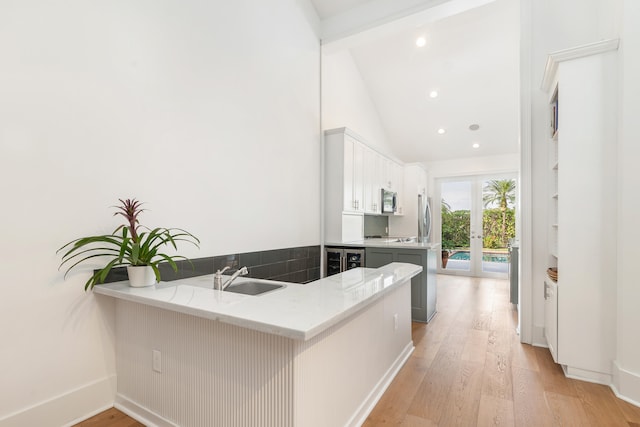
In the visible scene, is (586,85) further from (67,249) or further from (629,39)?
(67,249)

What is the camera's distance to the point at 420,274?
3.74 m

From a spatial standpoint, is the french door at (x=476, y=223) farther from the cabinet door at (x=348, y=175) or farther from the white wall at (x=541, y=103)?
the white wall at (x=541, y=103)

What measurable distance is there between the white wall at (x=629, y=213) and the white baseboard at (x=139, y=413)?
2897mm

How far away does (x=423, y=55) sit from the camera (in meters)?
4.91

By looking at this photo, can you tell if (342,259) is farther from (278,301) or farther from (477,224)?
(477,224)

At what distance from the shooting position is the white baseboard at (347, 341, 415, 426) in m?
1.83

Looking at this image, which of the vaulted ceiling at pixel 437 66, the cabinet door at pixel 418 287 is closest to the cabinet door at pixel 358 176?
the cabinet door at pixel 418 287

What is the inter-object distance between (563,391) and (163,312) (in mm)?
2733

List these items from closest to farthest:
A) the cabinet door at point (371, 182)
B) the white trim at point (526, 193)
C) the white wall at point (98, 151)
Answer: the white wall at point (98, 151)
the white trim at point (526, 193)
the cabinet door at point (371, 182)

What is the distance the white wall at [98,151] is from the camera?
168cm

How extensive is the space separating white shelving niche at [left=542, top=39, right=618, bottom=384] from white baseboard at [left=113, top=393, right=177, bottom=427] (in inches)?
112

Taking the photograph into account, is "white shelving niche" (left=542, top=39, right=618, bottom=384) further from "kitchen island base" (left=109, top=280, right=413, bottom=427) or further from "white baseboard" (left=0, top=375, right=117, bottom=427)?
"white baseboard" (left=0, top=375, right=117, bottom=427)

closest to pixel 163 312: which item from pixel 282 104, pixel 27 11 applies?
pixel 27 11

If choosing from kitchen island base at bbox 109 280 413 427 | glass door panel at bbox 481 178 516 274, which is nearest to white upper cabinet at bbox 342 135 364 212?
kitchen island base at bbox 109 280 413 427
